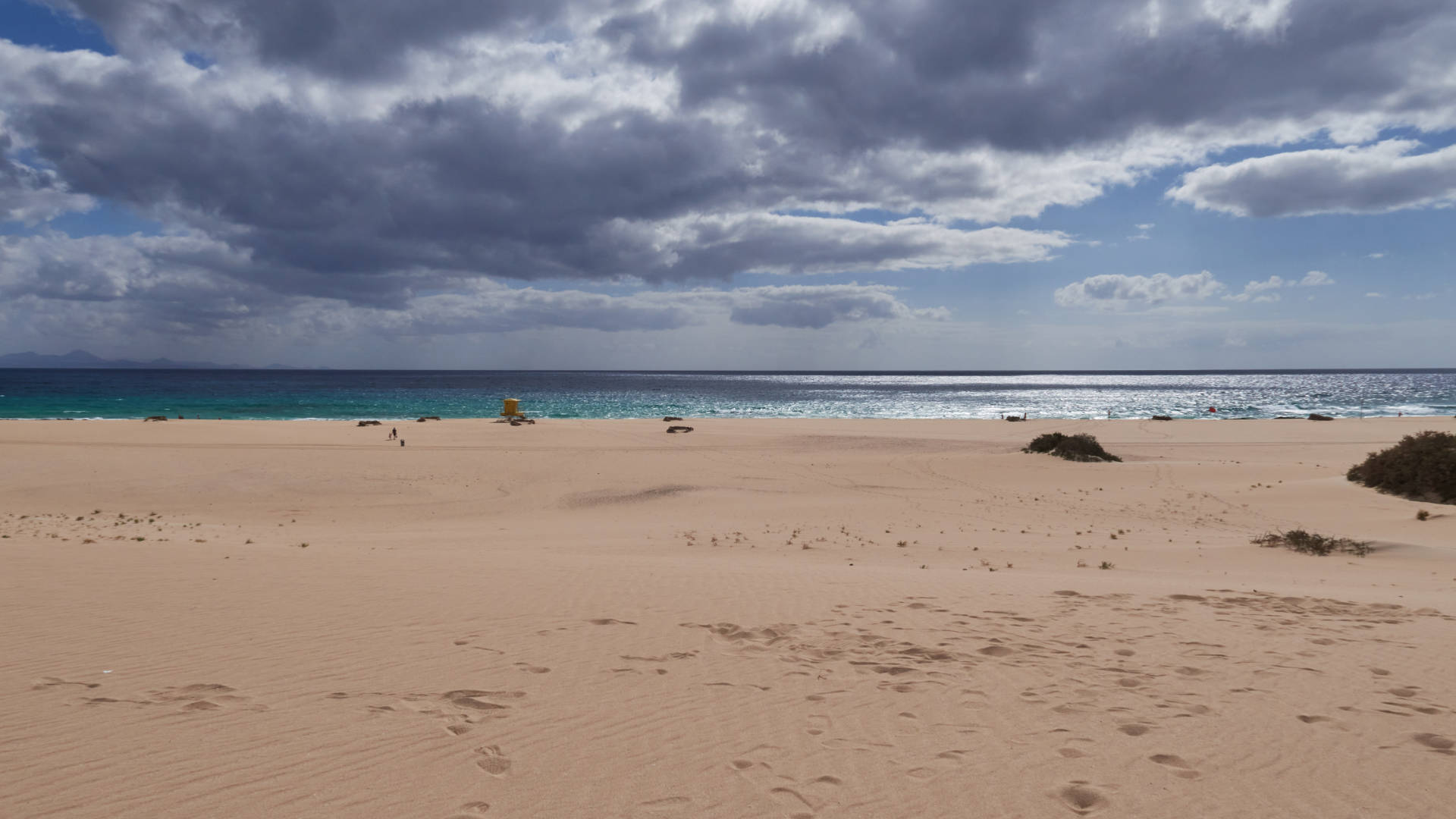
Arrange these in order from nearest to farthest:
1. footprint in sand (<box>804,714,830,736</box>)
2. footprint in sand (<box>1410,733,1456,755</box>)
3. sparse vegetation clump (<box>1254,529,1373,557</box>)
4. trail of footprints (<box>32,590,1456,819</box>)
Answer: trail of footprints (<box>32,590,1456,819</box>)
footprint in sand (<box>1410,733,1456,755</box>)
footprint in sand (<box>804,714,830,736</box>)
sparse vegetation clump (<box>1254,529,1373,557</box>)

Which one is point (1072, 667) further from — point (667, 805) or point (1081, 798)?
point (667, 805)

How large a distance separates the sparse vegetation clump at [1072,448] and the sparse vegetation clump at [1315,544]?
516 inches

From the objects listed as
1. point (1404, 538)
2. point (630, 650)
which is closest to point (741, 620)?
point (630, 650)

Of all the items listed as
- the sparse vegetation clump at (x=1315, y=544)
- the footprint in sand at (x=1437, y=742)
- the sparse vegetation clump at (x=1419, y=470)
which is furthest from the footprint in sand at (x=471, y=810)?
the sparse vegetation clump at (x=1419, y=470)

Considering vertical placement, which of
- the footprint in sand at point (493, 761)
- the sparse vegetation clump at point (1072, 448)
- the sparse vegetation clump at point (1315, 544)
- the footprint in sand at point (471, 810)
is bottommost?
the sparse vegetation clump at point (1315, 544)

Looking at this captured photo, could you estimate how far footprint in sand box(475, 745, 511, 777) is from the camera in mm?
4367

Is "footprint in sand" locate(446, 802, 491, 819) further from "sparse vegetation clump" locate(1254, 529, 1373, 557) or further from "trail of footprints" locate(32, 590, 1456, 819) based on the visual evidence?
"sparse vegetation clump" locate(1254, 529, 1373, 557)

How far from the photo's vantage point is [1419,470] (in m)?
18.3

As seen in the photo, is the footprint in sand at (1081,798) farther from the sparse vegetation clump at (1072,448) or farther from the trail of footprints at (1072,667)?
the sparse vegetation clump at (1072,448)

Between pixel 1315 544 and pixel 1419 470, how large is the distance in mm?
8542

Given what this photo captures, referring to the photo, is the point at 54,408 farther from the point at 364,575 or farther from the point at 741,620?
the point at 741,620

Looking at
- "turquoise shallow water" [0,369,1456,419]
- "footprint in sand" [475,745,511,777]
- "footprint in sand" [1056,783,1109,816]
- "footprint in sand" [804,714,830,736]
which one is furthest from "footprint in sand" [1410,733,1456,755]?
"turquoise shallow water" [0,369,1456,419]

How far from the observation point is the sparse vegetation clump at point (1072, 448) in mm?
27047

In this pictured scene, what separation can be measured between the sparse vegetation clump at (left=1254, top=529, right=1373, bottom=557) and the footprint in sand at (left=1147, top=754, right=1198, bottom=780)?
1101 centimetres
